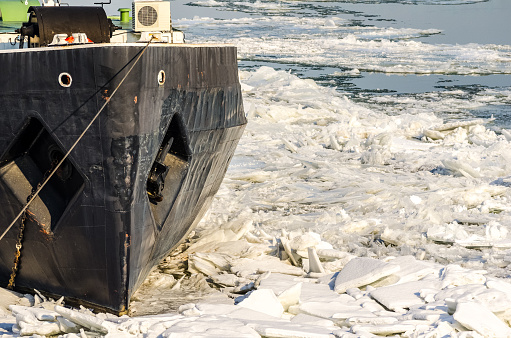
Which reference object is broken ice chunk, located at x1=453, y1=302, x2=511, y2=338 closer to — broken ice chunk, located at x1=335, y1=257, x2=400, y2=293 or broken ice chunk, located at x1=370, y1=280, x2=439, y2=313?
broken ice chunk, located at x1=370, y1=280, x2=439, y2=313

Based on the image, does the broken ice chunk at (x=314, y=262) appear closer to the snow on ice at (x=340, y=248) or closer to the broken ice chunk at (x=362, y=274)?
the snow on ice at (x=340, y=248)

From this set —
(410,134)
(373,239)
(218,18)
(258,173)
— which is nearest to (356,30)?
(218,18)

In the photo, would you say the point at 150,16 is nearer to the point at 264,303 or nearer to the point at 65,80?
the point at 65,80

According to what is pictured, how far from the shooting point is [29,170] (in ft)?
18.3

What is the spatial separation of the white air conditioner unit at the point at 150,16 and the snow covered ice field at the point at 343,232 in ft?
6.90

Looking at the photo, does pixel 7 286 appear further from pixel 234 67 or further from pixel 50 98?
pixel 234 67

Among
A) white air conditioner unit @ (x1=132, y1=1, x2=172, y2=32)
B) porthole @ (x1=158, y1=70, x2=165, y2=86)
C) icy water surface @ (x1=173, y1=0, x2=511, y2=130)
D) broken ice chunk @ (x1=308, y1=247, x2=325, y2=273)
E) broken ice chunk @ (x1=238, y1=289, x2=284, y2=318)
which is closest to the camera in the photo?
broken ice chunk @ (x1=238, y1=289, x2=284, y2=318)

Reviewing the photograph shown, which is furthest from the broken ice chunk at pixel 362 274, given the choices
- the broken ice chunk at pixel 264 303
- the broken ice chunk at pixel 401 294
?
the broken ice chunk at pixel 264 303

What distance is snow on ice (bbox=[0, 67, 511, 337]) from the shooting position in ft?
15.5

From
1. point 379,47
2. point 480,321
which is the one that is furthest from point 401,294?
point 379,47

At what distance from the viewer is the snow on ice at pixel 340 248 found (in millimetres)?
4730

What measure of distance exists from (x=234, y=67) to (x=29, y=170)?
2.28 m

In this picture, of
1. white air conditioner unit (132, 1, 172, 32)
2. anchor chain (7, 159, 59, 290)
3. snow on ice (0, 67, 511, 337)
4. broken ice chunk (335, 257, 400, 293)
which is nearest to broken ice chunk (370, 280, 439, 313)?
snow on ice (0, 67, 511, 337)

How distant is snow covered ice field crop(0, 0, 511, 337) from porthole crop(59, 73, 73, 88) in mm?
1573
